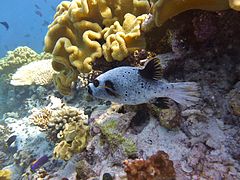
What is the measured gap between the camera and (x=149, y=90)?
2707 mm

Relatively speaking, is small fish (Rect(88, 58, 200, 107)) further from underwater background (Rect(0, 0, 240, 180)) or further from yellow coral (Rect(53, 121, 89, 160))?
yellow coral (Rect(53, 121, 89, 160))

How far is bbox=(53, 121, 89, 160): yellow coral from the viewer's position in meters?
3.96

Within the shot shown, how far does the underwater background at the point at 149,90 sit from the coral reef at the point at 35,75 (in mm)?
2200

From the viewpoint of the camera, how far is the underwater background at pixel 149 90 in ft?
9.22

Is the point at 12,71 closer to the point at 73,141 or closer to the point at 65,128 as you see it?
the point at 65,128

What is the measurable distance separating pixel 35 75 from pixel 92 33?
12.1ft

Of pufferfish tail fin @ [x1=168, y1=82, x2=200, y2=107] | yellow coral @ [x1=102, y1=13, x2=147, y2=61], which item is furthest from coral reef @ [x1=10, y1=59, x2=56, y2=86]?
pufferfish tail fin @ [x1=168, y1=82, x2=200, y2=107]

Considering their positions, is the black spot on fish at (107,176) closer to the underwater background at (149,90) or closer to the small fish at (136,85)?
the underwater background at (149,90)

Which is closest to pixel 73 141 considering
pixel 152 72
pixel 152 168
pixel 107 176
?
pixel 107 176

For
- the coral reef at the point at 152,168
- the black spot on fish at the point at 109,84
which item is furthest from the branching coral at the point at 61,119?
the black spot on fish at the point at 109,84

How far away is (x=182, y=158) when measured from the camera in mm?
3023

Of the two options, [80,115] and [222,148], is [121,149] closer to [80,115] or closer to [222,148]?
[222,148]

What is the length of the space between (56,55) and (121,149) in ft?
6.29

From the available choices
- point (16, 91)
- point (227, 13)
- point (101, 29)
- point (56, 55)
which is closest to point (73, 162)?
point (56, 55)
